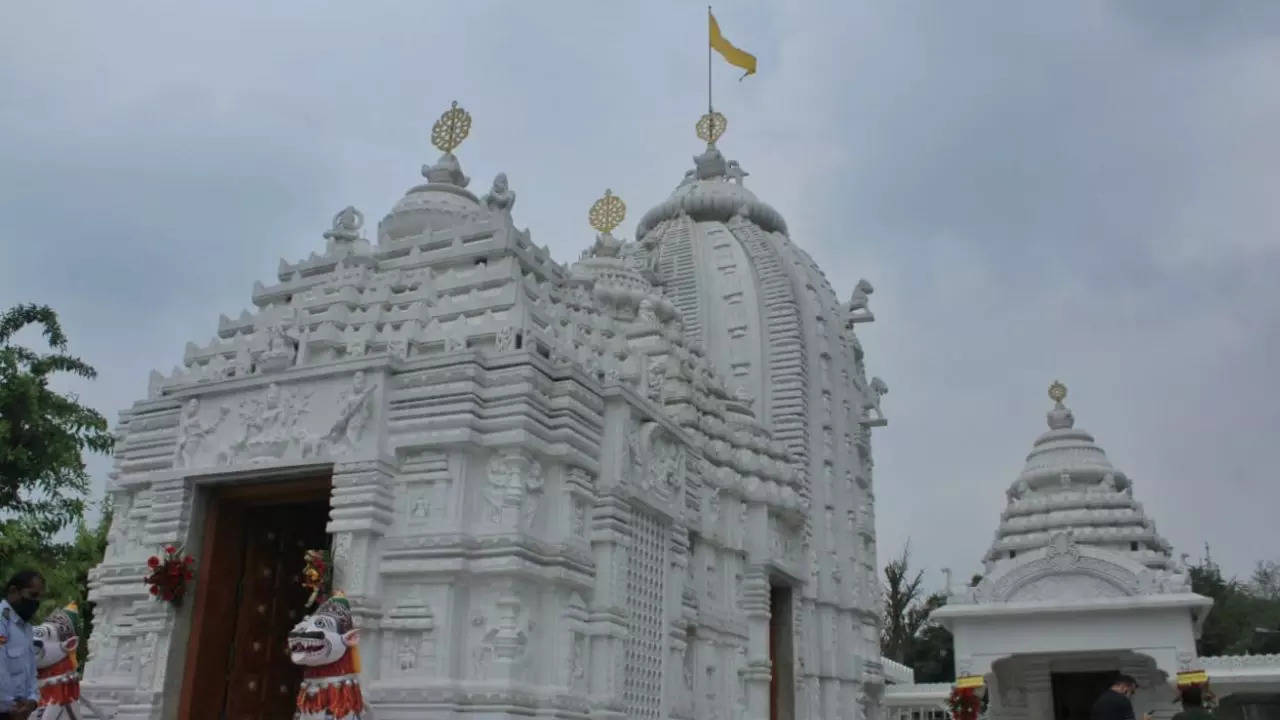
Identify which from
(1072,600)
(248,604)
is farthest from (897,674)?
(248,604)

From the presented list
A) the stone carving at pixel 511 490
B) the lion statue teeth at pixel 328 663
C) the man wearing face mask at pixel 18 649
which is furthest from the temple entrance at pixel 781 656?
the man wearing face mask at pixel 18 649

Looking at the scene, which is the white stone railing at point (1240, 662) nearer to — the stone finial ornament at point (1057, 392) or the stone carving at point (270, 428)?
the stone finial ornament at point (1057, 392)

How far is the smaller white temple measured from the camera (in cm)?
1900

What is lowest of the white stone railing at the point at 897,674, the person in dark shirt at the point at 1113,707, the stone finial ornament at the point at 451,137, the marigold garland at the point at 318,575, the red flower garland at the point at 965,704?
the person in dark shirt at the point at 1113,707

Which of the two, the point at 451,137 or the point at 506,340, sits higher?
the point at 451,137

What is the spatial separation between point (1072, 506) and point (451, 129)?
1449 centimetres

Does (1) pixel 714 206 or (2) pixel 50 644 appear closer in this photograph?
(2) pixel 50 644

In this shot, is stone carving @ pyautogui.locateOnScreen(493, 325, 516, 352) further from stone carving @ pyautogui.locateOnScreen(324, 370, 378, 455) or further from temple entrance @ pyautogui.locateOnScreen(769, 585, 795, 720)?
temple entrance @ pyautogui.locateOnScreen(769, 585, 795, 720)

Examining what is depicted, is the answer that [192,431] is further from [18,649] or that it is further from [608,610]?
[18,649]

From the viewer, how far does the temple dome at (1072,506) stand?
20984 mm

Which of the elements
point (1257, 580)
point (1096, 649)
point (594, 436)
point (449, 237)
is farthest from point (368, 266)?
point (1257, 580)

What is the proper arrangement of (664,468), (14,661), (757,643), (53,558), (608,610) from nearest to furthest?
1. (14,661)
2. (608,610)
3. (664,468)
4. (757,643)
5. (53,558)

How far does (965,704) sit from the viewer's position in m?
19.7

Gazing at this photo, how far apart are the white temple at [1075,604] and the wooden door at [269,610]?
39.8ft
